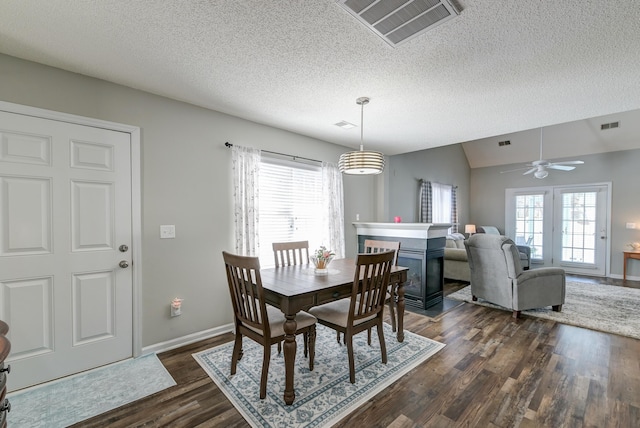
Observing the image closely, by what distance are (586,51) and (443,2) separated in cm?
130

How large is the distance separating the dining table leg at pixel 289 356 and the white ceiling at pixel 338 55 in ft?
6.38

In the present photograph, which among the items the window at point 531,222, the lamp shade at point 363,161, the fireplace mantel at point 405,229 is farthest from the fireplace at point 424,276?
the window at point 531,222

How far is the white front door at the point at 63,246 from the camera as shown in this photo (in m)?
2.11

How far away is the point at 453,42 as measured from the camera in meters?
1.90

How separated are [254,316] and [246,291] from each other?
196mm

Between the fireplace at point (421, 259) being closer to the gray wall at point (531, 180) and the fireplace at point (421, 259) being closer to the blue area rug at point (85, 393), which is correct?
the gray wall at point (531, 180)

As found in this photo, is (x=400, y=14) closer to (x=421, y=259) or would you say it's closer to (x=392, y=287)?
(x=392, y=287)

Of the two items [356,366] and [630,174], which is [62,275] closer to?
[356,366]

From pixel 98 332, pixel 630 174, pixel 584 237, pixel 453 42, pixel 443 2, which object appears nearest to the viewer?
pixel 443 2

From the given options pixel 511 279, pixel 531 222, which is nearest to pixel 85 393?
pixel 511 279

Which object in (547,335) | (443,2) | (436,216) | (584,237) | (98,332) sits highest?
(443,2)

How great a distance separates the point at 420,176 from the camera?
6434mm

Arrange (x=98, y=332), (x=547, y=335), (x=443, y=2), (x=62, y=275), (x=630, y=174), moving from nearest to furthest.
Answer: (x=443, y=2) → (x=62, y=275) → (x=98, y=332) → (x=547, y=335) → (x=630, y=174)

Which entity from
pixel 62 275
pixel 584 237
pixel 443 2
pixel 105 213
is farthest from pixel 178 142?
pixel 584 237
